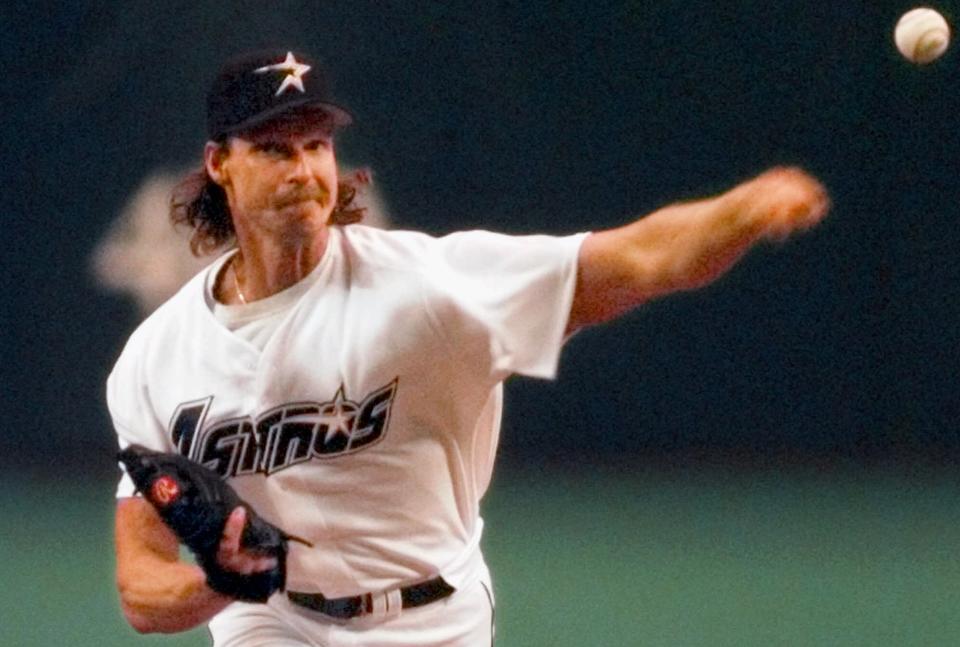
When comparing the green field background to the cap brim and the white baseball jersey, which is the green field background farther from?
the cap brim

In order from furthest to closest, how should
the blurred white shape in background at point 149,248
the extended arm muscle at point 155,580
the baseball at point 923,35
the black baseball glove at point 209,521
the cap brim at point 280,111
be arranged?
the blurred white shape in background at point 149,248, the baseball at point 923,35, the cap brim at point 280,111, the extended arm muscle at point 155,580, the black baseball glove at point 209,521

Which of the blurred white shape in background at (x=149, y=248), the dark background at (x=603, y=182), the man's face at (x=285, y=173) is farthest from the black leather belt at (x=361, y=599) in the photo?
the blurred white shape in background at (x=149, y=248)

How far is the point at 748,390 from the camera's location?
8453mm

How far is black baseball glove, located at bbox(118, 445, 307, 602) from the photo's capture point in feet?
11.9

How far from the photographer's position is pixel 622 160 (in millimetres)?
8453

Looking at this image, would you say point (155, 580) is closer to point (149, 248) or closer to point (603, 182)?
point (149, 248)

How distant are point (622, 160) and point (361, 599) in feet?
15.5

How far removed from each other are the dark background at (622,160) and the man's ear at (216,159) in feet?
13.6

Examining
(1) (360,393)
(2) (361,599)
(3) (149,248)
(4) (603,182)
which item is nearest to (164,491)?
(1) (360,393)

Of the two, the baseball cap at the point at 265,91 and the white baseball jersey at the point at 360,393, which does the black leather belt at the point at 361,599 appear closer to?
the white baseball jersey at the point at 360,393

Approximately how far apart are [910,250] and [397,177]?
240 centimetres

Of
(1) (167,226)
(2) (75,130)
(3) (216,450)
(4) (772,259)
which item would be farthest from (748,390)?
(3) (216,450)

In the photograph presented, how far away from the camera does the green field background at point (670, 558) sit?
6.45m

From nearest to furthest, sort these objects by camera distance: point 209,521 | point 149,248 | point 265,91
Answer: point 209,521
point 265,91
point 149,248
